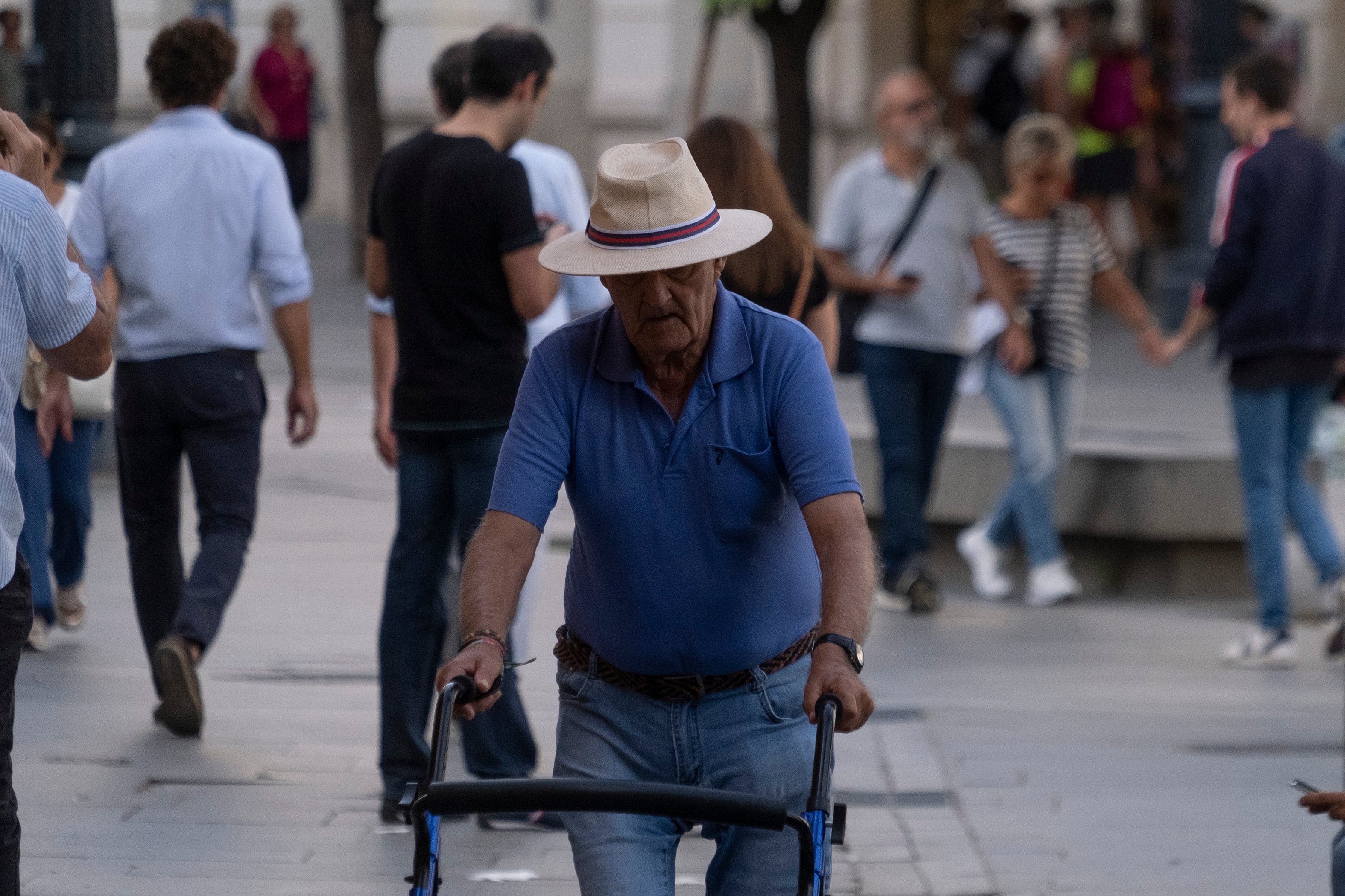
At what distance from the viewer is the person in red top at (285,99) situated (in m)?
19.7

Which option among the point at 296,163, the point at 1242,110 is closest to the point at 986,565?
the point at 1242,110

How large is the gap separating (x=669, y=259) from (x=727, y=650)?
2.05 feet

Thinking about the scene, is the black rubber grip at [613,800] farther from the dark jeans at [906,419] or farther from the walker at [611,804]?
the dark jeans at [906,419]

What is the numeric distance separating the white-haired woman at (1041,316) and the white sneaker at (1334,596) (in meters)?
1.06

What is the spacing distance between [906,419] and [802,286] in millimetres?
2429

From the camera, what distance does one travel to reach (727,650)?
3121 mm

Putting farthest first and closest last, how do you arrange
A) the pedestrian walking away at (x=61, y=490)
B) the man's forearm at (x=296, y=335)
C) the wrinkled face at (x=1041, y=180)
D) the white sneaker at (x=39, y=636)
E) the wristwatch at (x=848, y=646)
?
the wrinkled face at (x=1041, y=180) < the white sneaker at (x=39, y=636) < the pedestrian walking away at (x=61, y=490) < the man's forearm at (x=296, y=335) < the wristwatch at (x=848, y=646)

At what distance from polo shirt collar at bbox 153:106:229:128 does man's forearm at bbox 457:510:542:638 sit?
119 inches

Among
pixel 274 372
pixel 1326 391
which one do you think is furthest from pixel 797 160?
pixel 1326 391

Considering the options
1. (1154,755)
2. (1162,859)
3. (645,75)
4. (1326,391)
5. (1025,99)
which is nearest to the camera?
(1162,859)

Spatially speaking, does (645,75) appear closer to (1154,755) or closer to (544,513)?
(1154,755)

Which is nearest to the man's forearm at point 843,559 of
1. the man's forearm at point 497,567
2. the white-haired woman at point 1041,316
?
the man's forearm at point 497,567

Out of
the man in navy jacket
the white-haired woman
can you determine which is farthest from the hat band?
the white-haired woman

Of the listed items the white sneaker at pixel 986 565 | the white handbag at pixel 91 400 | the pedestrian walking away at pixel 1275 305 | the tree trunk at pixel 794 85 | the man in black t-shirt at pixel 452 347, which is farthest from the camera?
the tree trunk at pixel 794 85
